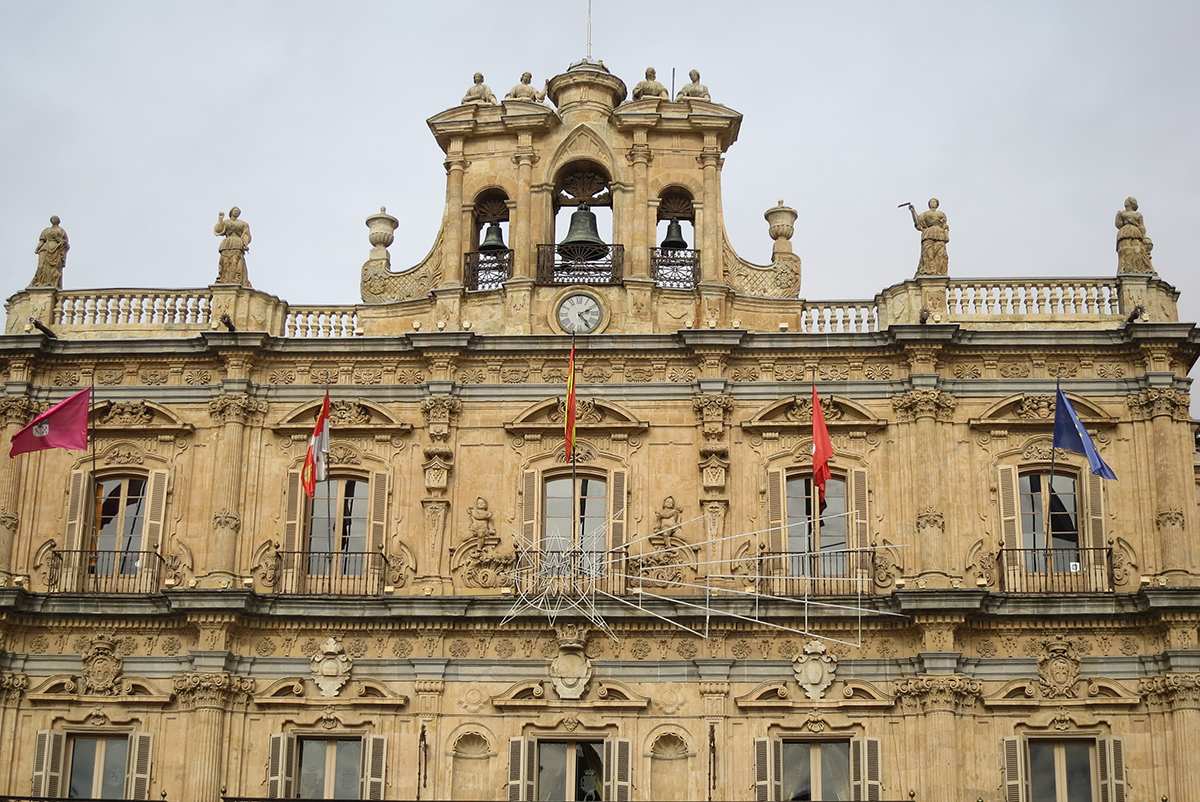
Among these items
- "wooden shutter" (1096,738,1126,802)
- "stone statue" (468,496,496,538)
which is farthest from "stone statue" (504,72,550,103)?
"wooden shutter" (1096,738,1126,802)

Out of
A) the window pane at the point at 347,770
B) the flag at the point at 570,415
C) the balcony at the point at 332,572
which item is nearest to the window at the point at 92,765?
the window pane at the point at 347,770

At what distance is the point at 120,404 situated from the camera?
114ft

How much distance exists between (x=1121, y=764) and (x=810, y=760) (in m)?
5.35

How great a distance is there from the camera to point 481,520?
3359 centimetres

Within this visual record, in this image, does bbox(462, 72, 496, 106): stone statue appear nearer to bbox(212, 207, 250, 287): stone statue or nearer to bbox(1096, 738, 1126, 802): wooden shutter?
bbox(212, 207, 250, 287): stone statue

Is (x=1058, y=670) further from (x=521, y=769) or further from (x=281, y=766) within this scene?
(x=281, y=766)

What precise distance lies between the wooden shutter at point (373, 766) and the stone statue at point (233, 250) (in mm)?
9390

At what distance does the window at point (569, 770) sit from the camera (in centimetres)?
3194

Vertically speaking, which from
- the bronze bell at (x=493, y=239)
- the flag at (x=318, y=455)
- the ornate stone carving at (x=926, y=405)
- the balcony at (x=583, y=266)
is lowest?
the flag at (x=318, y=455)

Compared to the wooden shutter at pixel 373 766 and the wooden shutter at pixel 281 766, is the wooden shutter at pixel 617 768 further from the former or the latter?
the wooden shutter at pixel 281 766

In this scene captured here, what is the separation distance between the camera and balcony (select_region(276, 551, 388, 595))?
3344 centimetres

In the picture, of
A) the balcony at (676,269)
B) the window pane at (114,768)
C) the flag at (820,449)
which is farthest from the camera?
the balcony at (676,269)

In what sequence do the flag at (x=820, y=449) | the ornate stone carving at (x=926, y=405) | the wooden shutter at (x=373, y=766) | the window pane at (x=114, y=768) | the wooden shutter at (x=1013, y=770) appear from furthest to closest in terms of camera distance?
the ornate stone carving at (x=926, y=405) < the window pane at (x=114, y=768) < the flag at (x=820, y=449) < the wooden shutter at (x=373, y=766) < the wooden shutter at (x=1013, y=770)

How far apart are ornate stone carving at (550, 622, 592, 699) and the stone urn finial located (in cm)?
862
